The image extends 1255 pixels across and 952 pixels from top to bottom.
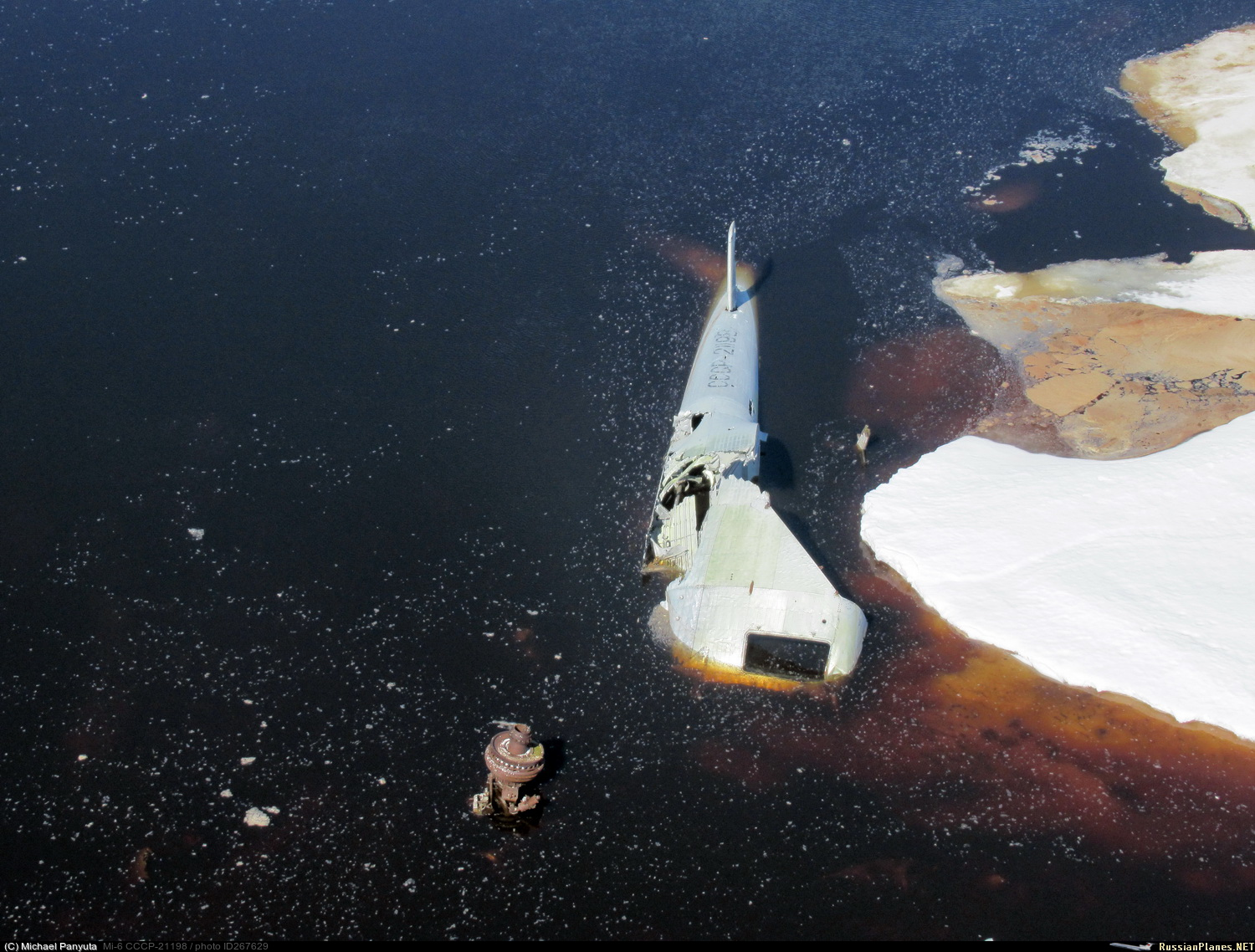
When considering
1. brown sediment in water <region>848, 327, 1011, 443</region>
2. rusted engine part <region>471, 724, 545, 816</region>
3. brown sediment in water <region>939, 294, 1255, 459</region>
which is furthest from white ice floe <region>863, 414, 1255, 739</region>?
rusted engine part <region>471, 724, 545, 816</region>

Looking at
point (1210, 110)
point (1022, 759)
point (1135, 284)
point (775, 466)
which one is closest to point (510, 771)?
point (1022, 759)

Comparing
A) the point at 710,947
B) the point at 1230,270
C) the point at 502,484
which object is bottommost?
the point at 710,947

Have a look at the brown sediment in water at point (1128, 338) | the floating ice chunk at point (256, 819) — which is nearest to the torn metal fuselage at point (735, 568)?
the brown sediment in water at point (1128, 338)

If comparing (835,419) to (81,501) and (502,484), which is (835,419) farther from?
(81,501)

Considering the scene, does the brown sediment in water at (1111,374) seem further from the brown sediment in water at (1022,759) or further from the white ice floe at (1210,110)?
the brown sediment in water at (1022,759)

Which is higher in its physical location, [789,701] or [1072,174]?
[1072,174]

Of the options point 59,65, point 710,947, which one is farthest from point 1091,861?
point 59,65

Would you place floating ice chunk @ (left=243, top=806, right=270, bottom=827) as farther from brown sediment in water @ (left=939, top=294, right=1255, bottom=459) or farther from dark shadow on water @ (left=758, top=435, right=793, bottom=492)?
brown sediment in water @ (left=939, top=294, right=1255, bottom=459)
